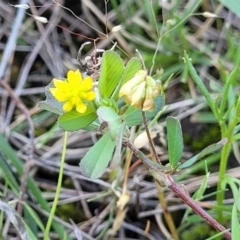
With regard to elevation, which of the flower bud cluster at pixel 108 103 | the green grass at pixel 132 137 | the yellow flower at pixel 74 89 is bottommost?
the green grass at pixel 132 137

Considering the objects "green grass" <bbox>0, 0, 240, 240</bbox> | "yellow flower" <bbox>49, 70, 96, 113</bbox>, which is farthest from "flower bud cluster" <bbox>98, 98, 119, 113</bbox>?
"green grass" <bbox>0, 0, 240, 240</bbox>

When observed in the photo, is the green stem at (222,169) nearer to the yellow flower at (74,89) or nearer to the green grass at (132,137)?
the green grass at (132,137)

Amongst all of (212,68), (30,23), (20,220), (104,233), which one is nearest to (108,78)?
(20,220)

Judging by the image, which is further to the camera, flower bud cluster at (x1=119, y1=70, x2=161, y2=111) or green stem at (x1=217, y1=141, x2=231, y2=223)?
green stem at (x1=217, y1=141, x2=231, y2=223)

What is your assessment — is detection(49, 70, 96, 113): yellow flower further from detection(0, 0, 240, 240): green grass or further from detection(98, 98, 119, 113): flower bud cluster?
detection(0, 0, 240, 240): green grass

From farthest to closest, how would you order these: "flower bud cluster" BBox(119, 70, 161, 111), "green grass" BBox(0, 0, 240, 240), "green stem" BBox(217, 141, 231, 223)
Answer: "green grass" BBox(0, 0, 240, 240) → "green stem" BBox(217, 141, 231, 223) → "flower bud cluster" BBox(119, 70, 161, 111)

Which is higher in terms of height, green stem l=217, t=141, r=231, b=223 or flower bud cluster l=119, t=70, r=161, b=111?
flower bud cluster l=119, t=70, r=161, b=111

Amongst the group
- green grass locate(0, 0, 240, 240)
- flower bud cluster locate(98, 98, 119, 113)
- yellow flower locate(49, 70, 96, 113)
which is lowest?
green grass locate(0, 0, 240, 240)

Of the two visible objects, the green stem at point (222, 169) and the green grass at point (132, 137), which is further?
the green grass at point (132, 137)

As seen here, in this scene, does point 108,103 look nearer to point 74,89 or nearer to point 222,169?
point 74,89

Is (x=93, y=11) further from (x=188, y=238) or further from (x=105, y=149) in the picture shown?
(x=105, y=149)

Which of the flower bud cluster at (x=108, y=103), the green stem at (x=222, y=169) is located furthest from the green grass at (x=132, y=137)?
the flower bud cluster at (x=108, y=103)
